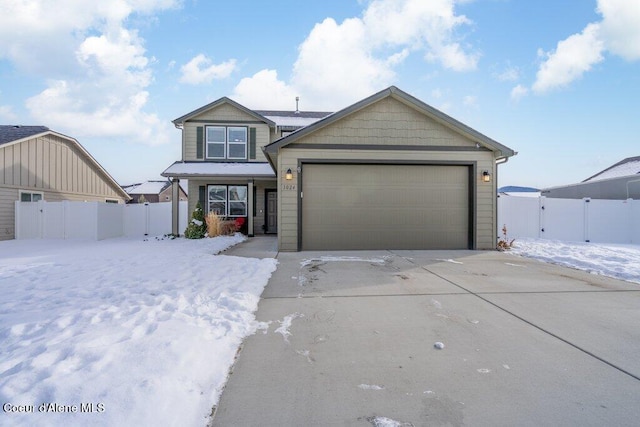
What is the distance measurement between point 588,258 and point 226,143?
13599mm

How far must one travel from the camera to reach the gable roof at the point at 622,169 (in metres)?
16.0

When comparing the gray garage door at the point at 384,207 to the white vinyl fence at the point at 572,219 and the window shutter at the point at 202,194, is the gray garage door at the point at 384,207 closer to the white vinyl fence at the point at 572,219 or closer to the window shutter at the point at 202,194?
the white vinyl fence at the point at 572,219

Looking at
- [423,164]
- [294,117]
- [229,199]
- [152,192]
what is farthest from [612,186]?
[152,192]

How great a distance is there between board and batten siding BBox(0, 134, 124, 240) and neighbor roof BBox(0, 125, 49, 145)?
257 mm

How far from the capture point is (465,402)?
2.03m

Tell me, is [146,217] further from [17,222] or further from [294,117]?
[294,117]

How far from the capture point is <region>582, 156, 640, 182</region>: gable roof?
16.0 metres

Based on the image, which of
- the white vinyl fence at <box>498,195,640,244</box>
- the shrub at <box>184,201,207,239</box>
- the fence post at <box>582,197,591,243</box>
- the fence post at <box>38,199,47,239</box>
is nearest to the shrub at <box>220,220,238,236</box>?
the shrub at <box>184,201,207,239</box>

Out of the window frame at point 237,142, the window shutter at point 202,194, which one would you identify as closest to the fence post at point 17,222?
the window shutter at point 202,194

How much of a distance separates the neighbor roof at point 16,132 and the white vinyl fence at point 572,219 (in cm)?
1918

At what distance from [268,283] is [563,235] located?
37.7ft

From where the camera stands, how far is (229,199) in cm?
1422

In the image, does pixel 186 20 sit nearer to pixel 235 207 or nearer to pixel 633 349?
pixel 235 207

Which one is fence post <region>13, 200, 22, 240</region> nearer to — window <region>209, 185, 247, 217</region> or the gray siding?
window <region>209, 185, 247, 217</region>
